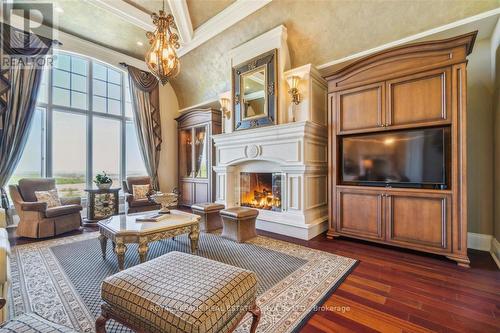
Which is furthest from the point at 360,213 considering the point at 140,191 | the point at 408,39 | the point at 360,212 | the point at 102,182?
the point at 102,182

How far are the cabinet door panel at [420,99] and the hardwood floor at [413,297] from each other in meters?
1.72

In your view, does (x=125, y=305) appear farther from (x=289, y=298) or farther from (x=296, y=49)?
(x=296, y=49)

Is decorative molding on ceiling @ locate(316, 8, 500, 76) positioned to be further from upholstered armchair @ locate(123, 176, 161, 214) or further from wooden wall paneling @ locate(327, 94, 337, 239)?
upholstered armchair @ locate(123, 176, 161, 214)

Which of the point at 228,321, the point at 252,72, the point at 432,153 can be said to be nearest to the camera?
the point at 228,321

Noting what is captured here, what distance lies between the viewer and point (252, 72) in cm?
444

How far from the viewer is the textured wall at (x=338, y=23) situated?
293 cm

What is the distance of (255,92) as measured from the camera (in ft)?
14.7

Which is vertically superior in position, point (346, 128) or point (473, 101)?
point (473, 101)

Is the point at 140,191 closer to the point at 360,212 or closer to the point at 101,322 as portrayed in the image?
the point at 101,322

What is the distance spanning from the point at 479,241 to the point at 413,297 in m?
2.00

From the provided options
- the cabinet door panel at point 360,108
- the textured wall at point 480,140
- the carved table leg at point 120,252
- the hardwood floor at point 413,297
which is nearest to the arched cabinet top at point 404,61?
the cabinet door panel at point 360,108

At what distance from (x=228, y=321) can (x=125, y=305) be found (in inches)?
23.0

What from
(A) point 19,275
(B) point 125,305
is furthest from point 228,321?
(A) point 19,275

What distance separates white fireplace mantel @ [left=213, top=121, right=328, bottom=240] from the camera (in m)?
3.72
